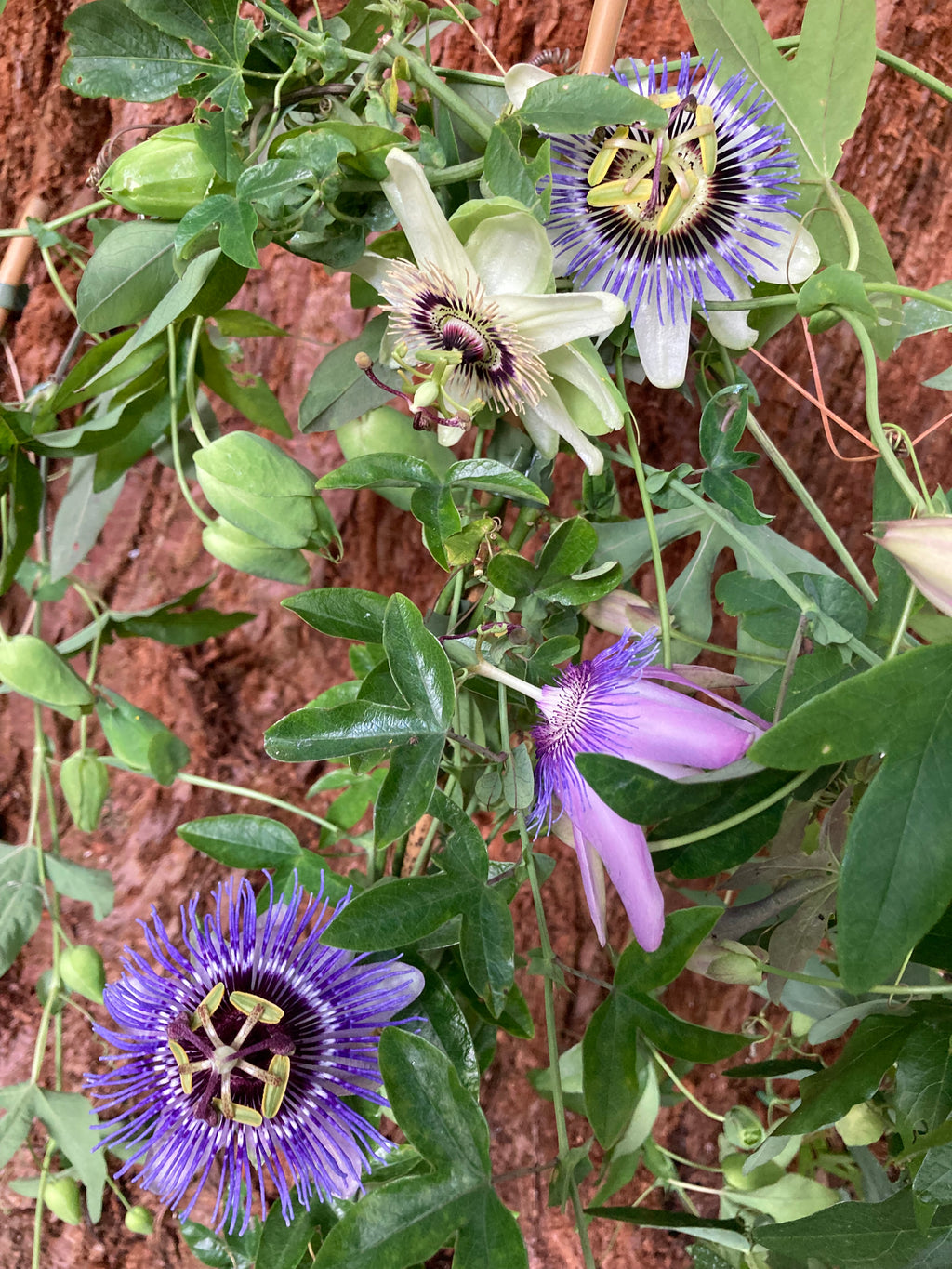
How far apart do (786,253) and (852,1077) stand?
0.66m

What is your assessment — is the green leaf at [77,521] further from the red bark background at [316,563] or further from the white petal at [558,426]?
the white petal at [558,426]

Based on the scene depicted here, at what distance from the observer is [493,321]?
71 cm

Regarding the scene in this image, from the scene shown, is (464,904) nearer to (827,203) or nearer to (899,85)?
(827,203)

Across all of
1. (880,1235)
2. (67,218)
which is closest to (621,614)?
(880,1235)

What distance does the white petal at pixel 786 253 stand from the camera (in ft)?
2.46

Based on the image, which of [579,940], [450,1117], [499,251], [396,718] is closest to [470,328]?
[499,251]

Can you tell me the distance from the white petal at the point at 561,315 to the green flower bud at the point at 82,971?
2.76 feet

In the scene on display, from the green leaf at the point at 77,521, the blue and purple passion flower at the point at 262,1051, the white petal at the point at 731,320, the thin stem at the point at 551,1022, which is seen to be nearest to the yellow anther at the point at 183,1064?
the blue and purple passion flower at the point at 262,1051

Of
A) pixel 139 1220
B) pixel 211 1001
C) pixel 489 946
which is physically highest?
pixel 489 946

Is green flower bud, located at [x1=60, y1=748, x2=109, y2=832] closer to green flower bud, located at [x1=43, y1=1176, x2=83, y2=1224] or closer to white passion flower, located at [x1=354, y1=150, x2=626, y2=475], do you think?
green flower bud, located at [x1=43, y1=1176, x2=83, y2=1224]

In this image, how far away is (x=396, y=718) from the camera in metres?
0.67

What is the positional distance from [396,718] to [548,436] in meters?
0.27

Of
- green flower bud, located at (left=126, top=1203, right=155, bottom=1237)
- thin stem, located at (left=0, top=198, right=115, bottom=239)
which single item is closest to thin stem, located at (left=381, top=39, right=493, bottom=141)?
thin stem, located at (left=0, top=198, right=115, bottom=239)

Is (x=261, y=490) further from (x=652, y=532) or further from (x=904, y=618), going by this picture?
(x=904, y=618)
